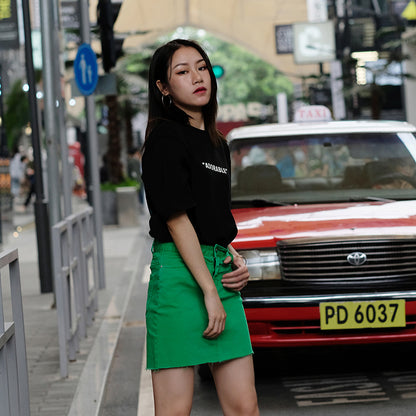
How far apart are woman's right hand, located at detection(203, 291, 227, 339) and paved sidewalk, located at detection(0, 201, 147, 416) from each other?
87cm

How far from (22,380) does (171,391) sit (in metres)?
0.94

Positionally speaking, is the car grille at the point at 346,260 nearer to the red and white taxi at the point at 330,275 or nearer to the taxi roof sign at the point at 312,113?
the red and white taxi at the point at 330,275

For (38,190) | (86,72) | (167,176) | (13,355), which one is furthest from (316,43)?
(167,176)

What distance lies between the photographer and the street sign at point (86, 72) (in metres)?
10.4

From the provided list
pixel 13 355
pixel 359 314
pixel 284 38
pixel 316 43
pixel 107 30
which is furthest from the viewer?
pixel 284 38

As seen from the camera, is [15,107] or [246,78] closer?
[15,107]

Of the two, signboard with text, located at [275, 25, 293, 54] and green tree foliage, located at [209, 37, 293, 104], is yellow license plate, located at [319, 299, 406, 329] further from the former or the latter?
green tree foliage, located at [209, 37, 293, 104]

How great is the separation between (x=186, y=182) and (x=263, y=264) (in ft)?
8.18

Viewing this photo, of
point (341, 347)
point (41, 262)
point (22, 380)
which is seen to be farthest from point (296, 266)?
point (41, 262)

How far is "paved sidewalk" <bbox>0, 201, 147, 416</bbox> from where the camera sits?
5555 millimetres

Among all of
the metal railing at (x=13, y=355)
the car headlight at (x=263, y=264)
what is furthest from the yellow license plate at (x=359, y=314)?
the metal railing at (x=13, y=355)

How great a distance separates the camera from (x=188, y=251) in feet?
10.5

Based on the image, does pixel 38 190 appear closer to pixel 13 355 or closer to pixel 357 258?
pixel 357 258

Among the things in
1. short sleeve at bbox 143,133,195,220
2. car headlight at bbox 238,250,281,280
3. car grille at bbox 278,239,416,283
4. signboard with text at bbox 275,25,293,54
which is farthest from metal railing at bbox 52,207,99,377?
signboard with text at bbox 275,25,293,54
